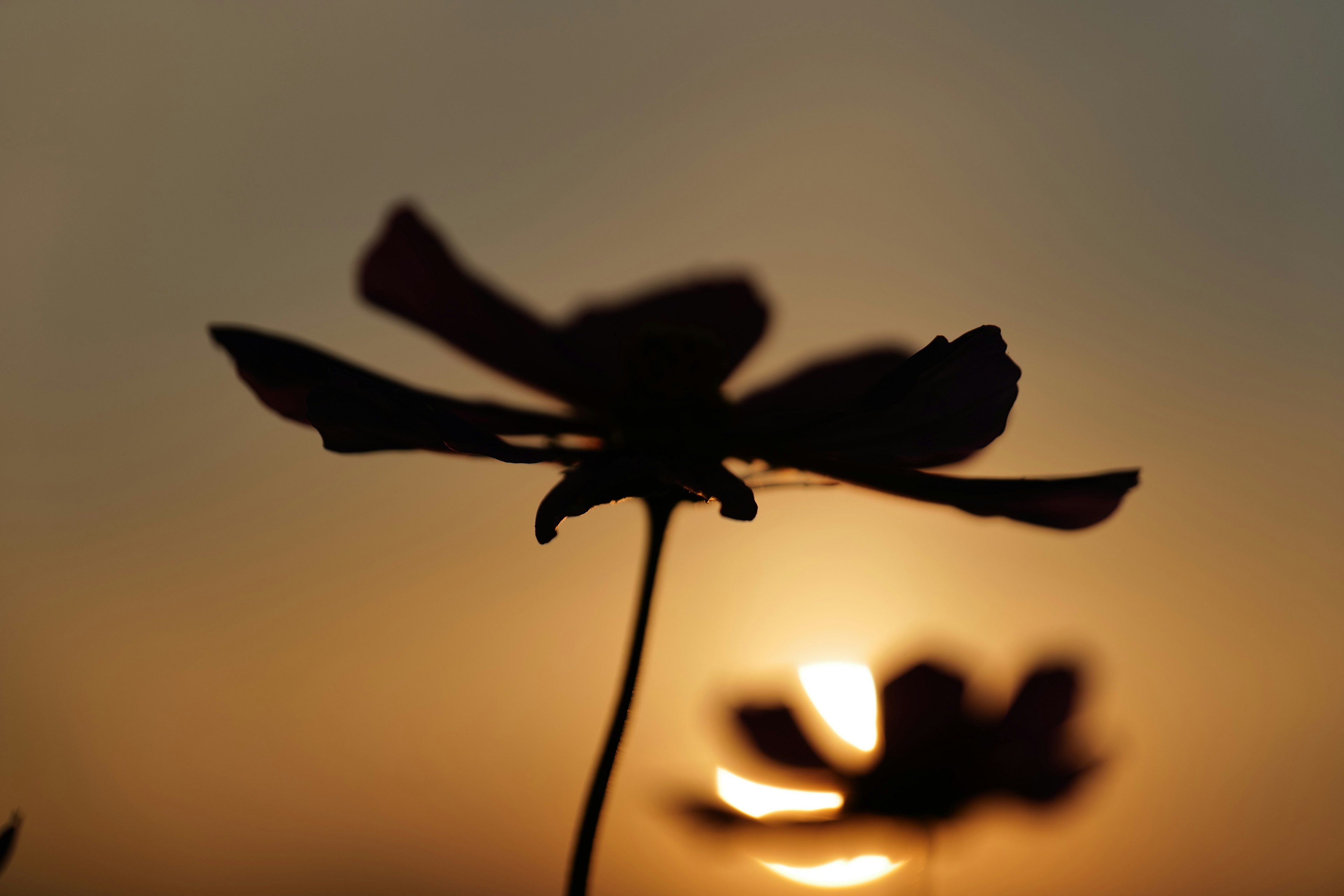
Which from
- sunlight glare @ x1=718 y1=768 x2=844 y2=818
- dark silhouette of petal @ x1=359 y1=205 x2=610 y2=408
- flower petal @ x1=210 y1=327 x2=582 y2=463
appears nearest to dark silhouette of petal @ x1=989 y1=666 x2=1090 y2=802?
sunlight glare @ x1=718 y1=768 x2=844 y2=818

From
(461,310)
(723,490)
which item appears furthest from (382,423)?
(461,310)

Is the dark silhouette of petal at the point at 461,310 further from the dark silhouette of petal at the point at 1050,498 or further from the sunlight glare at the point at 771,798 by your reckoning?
the sunlight glare at the point at 771,798

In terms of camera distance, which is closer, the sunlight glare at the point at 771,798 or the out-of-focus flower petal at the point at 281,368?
the out-of-focus flower petal at the point at 281,368

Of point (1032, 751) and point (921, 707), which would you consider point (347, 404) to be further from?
point (1032, 751)

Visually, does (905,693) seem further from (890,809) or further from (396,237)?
(396,237)

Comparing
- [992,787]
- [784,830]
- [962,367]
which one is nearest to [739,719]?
[784,830]

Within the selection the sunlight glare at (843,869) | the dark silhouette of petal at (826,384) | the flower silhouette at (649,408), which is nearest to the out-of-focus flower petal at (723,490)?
the flower silhouette at (649,408)
